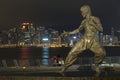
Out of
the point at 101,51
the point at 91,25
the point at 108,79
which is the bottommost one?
the point at 108,79

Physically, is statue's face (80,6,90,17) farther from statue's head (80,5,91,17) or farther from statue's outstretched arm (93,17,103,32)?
statue's outstretched arm (93,17,103,32)

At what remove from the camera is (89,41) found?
13609 mm

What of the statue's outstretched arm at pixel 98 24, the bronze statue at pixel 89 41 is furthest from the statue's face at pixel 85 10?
the statue's outstretched arm at pixel 98 24

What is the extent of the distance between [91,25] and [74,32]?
2.53 ft

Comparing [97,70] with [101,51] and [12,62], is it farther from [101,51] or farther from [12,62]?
[12,62]

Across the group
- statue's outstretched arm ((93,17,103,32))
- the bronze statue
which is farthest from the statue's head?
statue's outstretched arm ((93,17,103,32))

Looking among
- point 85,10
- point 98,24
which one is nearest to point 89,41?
point 98,24

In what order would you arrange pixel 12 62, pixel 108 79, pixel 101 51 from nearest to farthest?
pixel 108 79 → pixel 101 51 → pixel 12 62

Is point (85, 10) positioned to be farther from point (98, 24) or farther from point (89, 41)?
Answer: point (89, 41)

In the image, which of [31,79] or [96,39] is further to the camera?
[96,39]

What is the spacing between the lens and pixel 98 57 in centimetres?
1380

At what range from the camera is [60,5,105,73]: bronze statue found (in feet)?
44.7

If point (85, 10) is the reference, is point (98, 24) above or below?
below

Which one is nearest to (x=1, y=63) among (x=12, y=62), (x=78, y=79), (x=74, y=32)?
(x=12, y=62)
